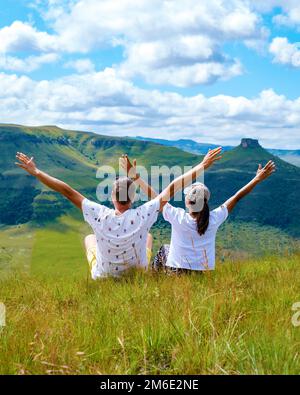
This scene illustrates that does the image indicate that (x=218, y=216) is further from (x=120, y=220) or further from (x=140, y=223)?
(x=120, y=220)

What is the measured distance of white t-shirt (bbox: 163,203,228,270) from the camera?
274 inches

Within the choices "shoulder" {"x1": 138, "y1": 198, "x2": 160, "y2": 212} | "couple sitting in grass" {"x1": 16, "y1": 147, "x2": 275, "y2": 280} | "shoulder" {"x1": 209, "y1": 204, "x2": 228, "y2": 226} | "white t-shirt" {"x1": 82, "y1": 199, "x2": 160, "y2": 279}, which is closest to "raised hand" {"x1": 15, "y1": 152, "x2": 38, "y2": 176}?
"couple sitting in grass" {"x1": 16, "y1": 147, "x2": 275, "y2": 280}

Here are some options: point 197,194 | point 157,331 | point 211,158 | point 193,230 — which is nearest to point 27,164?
point 197,194

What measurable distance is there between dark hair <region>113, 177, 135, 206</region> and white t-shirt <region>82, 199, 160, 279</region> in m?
0.18

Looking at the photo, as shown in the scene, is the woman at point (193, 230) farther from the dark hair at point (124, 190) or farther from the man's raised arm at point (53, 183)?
the man's raised arm at point (53, 183)

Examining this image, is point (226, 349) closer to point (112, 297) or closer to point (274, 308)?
point (274, 308)

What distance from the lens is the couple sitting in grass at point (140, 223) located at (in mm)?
6680

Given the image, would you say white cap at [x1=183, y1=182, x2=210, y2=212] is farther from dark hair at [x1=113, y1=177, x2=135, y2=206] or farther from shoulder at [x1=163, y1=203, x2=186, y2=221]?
dark hair at [x1=113, y1=177, x2=135, y2=206]

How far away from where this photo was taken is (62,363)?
3105 millimetres

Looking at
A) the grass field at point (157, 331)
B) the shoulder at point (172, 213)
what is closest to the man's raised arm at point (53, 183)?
the shoulder at point (172, 213)

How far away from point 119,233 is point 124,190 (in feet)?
2.15
